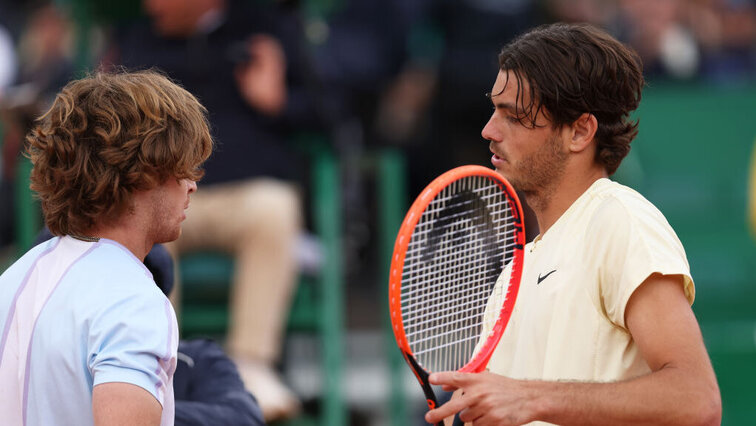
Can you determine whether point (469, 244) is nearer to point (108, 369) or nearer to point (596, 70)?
point (596, 70)

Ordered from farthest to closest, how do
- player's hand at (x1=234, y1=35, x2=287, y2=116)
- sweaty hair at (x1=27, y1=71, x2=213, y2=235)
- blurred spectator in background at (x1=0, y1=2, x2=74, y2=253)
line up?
blurred spectator in background at (x1=0, y1=2, x2=74, y2=253) < player's hand at (x1=234, y1=35, x2=287, y2=116) < sweaty hair at (x1=27, y1=71, x2=213, y2=235)

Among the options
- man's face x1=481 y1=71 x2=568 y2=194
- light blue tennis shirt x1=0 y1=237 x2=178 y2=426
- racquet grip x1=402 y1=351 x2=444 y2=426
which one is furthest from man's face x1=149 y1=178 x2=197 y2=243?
man's face x1=481 y1=71 x2=568 y2=194

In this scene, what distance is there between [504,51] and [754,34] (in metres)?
5.52

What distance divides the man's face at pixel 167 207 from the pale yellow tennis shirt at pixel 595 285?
79cm

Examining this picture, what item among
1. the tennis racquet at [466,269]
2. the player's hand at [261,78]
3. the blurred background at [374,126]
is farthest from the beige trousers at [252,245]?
the tennis racquet at [466,269]

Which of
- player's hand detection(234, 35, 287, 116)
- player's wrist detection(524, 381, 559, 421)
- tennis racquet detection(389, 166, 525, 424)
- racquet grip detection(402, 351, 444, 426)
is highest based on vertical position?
player's hand detection(234, 35, 287, 116)

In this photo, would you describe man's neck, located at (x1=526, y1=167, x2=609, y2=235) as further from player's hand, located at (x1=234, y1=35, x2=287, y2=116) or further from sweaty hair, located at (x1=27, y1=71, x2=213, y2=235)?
player's hand, located at (x1=234, y1=35, x2=287, y2=116)

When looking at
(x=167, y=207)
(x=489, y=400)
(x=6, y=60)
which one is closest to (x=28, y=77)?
(x=6, y=60)

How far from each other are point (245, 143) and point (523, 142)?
121 inches

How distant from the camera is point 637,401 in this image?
205 centimetres

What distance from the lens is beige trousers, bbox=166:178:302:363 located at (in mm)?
5145

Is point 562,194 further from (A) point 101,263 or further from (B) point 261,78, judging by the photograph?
(B) point 261,78

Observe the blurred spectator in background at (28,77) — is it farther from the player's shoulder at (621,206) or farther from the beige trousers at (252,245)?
the player's shoulder at (621,206)

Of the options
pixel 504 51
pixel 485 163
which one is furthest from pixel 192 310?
pixel 504 51
